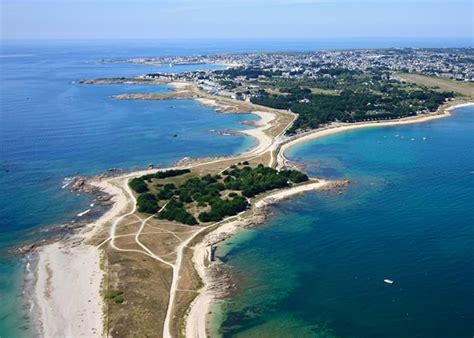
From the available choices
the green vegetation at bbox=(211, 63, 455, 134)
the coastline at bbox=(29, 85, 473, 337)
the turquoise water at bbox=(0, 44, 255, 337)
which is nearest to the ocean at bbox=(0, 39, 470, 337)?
the turquoise water at bbox=(0, 44, 255, 337)

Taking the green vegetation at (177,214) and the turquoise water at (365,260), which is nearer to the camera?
the turquoise water at (365,260)

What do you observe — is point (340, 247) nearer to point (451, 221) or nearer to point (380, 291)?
point (380, 291)

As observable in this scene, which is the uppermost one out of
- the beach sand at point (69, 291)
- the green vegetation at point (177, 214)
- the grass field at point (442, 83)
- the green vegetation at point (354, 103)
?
the grass field at point (442, 83)

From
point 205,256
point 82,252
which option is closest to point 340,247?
point 205,256

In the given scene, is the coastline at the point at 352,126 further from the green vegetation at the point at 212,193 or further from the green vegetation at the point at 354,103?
the green vegetation at the point at 212,193

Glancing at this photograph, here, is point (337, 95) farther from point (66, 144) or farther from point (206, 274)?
point (206, 274)

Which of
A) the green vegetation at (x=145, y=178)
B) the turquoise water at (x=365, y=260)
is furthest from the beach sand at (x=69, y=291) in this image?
the green vegetation at (x=145, y=178)

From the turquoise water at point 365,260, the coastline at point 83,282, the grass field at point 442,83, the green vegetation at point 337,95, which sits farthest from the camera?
the grass field at point 442,83
